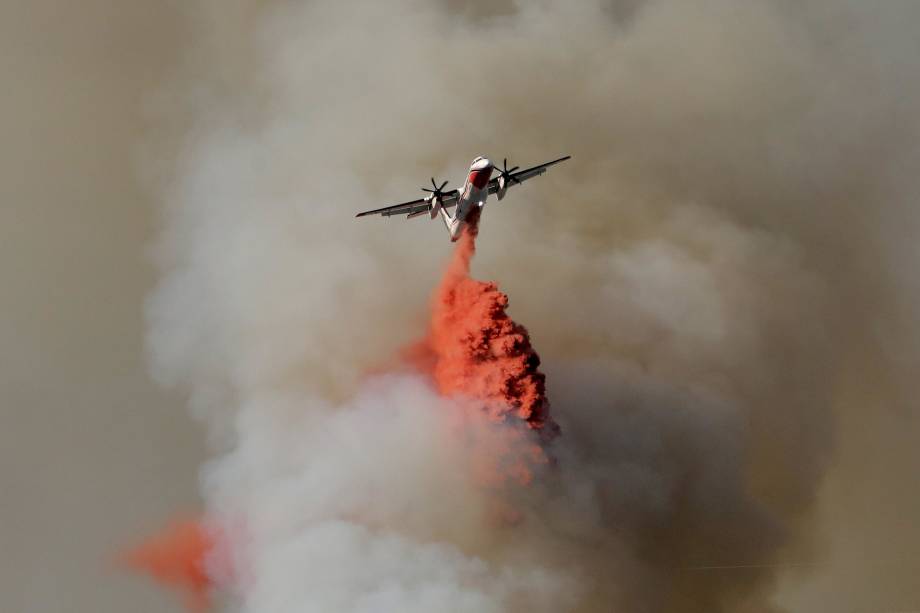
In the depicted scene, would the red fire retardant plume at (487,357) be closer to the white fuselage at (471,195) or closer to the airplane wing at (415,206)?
the white fuselage at (471,195)

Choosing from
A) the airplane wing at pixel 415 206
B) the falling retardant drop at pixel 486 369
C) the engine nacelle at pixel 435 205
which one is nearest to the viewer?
the falling retardant drop at pixel 486 369

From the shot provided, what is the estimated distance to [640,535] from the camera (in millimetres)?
76000

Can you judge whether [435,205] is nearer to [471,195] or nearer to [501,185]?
[471,195]

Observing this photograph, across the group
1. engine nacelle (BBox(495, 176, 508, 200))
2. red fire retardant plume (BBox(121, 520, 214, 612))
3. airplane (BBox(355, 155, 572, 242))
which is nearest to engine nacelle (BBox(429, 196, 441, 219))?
airplane (BBox(355, 155, 572, 242))

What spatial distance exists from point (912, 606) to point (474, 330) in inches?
1749

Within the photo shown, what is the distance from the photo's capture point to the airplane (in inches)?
2781

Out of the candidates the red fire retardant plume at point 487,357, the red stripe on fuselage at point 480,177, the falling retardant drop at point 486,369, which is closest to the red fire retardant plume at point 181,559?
the falling retardant drop at point 486,369

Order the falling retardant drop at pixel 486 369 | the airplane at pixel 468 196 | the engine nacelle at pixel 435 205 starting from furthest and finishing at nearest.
→ 1. the engine nacelle at pixel 435 205
2. the airplane at pixel 468 196
3. the falling retardant drop at pixel 486 369

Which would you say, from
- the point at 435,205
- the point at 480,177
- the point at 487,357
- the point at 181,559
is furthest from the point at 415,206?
the point at 181,559

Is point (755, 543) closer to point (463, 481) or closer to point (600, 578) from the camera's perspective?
point (600, 578)

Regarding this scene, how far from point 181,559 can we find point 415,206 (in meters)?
29.3

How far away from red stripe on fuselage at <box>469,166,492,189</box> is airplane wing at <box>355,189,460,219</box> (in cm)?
320

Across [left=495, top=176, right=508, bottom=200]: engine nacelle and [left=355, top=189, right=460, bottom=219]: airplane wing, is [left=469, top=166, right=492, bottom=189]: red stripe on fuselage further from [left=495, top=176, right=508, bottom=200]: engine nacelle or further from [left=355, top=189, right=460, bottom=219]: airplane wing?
[left=495, top=176, right=508, bottom=200]: engine nacelle

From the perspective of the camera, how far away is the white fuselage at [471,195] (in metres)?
70.1
